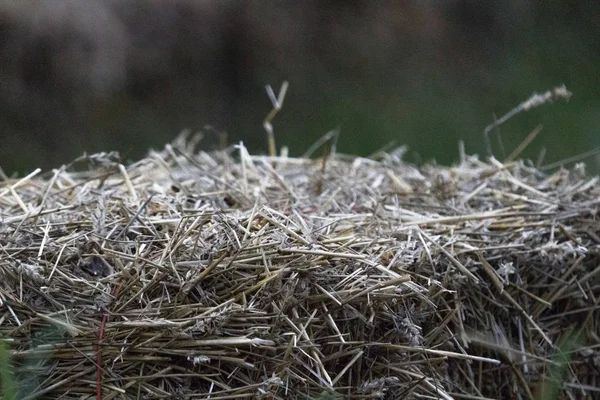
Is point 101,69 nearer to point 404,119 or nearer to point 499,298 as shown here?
point 404,119

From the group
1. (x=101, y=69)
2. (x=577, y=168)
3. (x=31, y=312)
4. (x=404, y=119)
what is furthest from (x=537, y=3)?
(x=31, y=312)

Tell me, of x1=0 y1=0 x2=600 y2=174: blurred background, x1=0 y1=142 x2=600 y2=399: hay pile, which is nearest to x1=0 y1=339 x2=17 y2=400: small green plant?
x1=0 y1=142 x2=600 y2=399: hay pile

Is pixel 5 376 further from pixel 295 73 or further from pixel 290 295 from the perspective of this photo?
pixel 295 73

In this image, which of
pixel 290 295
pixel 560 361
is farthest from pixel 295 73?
pixel 290 295

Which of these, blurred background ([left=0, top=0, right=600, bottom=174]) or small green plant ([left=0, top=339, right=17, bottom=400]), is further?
blurred background ([left=0, top=0, right=600, bottom=174])

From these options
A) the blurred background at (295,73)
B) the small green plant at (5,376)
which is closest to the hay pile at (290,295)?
the small green plant at (5,376)

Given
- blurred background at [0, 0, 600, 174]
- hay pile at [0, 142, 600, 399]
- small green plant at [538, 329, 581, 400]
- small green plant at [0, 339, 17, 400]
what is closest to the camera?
Result: small green plant at [0, 339, 17, 400]

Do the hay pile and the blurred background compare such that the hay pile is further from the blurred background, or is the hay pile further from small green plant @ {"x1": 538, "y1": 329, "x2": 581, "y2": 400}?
the blurred background
